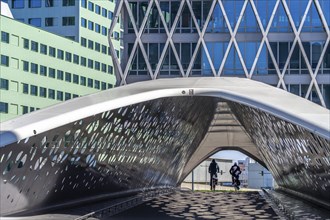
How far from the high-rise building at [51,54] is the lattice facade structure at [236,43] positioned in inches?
979

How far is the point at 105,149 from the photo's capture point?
68.7 feet

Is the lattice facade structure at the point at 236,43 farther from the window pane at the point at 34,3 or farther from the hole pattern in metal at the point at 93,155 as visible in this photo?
the window pane at the point at 34,3

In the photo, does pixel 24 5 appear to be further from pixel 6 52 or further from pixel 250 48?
pixel 250 48

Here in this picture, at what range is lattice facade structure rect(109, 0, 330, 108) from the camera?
50062 millimetres

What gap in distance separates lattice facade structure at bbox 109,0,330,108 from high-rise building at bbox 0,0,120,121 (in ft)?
81.6

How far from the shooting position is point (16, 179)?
14.4 meters

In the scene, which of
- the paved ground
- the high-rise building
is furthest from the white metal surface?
the high-rise building

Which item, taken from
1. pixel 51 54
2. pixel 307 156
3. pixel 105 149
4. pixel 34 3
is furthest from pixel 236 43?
pixel 34 3

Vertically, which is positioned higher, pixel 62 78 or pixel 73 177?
pixel 62 78

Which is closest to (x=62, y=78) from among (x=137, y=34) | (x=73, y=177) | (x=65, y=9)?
(x=65, y=9)

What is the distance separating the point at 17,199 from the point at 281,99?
697 centimetres

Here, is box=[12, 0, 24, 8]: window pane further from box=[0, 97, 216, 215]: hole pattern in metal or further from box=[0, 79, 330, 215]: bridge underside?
box=[0, 97, 216, 215]: hole pattern in metal

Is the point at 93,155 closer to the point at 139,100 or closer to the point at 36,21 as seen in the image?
the point at 139,100

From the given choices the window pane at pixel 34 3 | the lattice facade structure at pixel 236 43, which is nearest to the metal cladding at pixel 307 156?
the lattice facade structure at pixel 236 43
